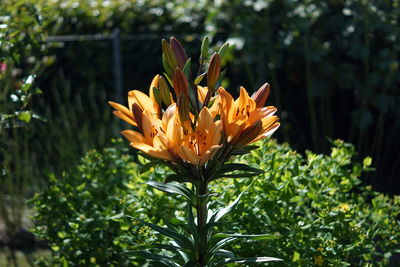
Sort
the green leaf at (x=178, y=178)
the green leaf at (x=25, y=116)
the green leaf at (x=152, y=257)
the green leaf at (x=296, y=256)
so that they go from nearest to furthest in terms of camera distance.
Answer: the green leaf at (x=178, y=178), the green leaf at (x=152, y=257), the green leaf at (x=296, y=256), the green leaf at (x=25, y=116)

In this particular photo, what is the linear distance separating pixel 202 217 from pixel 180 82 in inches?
18.6

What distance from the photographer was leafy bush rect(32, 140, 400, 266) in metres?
2.51

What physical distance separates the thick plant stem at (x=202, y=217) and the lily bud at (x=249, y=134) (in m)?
0.19

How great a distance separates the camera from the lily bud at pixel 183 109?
1931 millimetres

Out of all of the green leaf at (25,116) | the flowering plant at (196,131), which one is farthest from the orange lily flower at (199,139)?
the green leaf at (25,116)

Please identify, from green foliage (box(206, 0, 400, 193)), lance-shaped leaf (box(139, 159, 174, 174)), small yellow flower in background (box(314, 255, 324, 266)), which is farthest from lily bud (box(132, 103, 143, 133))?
green foliage (box(206, 0, 400, 193))

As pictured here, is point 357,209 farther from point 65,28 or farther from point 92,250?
point 65,28

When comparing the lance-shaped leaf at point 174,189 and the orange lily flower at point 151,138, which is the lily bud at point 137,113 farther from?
the lance-shaped leaf at point 174,189

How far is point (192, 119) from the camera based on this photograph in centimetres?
213

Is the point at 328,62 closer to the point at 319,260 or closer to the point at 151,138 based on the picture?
the point at 319,260

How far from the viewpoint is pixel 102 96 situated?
6.33 meters

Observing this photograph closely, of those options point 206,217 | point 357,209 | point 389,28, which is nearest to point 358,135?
point 389,28

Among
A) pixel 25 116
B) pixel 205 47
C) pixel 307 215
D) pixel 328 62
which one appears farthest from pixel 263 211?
pixel 328 62

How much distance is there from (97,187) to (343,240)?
1226 millimetres
